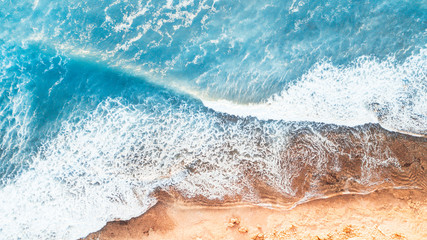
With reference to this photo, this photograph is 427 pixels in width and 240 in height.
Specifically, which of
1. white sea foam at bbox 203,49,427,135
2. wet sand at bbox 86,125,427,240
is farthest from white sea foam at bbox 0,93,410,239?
white sea foam at bbox 203,49,427,135

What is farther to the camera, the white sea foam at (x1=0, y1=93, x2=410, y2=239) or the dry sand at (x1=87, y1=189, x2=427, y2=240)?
the white sea foam at (x1=0, y1=93, x2=410, y2=239)

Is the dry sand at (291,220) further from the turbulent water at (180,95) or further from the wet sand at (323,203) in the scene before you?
the turbulent water at (180,95)

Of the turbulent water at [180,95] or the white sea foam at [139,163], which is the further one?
the turbulent water at [180,95]

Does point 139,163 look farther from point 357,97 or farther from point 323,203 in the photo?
point 357,97

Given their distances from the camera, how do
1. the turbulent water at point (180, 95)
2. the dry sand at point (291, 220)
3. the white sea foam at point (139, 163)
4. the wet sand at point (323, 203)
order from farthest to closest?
the turbulent water at point (180, 95) → the white sea foam at point (139, 163) → the wet sand at point (323, 203) → the dry sand at point (291, 220)

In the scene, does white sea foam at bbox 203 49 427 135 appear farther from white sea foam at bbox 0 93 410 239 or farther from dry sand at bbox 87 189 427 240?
dry sand at bbox 87 189 427 240

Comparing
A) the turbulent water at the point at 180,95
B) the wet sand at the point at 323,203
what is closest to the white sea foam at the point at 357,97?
the turbulent water at the point at 180,95
